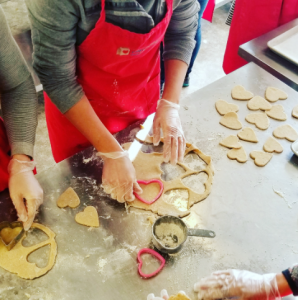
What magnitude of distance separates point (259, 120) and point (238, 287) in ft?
2.63

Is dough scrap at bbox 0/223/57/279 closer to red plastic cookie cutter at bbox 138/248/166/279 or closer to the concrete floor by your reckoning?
red plastic cookie cutter at bbox 138/248/166/279

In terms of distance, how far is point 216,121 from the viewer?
1.42 m

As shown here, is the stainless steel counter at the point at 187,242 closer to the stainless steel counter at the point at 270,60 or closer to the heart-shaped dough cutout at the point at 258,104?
the heart-shaped dough cutout at the point at 258,104

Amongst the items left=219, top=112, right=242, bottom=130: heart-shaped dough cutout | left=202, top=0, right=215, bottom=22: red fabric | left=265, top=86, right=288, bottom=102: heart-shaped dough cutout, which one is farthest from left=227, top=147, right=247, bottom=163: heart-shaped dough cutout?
left=202, top=0, right=215, bottom=22: red fabric

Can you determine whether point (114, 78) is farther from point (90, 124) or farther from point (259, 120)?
point (259, 120)

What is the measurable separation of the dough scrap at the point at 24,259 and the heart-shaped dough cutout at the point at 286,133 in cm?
105

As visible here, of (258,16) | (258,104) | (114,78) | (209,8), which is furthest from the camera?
(209,8)

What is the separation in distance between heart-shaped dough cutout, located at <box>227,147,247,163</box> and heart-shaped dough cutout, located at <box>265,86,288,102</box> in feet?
1.21

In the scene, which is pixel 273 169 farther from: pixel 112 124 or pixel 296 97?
pixel 112 124

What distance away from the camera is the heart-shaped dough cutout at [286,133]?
135cm

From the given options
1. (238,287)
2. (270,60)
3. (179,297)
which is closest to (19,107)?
(179,297)

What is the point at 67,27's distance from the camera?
94 cm

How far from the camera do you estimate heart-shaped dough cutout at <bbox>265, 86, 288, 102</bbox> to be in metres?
1.49

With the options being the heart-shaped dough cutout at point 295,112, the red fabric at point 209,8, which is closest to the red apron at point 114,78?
the heart-shaped dough cutout at point 295,112
